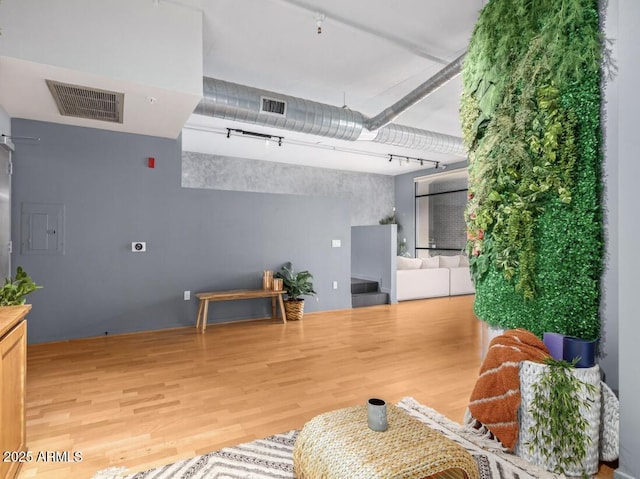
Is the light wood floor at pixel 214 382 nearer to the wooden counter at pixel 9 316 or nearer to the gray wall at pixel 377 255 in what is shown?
the wooden counter at pixel 9 316

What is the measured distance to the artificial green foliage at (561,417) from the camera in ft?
6.44

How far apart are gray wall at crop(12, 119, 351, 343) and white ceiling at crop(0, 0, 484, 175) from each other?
0.46 meters

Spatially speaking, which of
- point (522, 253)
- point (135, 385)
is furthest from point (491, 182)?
point (135, 385)

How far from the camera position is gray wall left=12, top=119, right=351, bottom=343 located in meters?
4.46

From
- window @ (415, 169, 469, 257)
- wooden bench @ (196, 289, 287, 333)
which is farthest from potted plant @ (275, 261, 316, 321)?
window @ (415, 169, 469, 257)

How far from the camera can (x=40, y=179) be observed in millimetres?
4426

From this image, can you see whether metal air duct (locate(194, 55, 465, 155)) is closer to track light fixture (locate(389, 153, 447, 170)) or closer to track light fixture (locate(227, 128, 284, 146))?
track light fixture (locate(227, 128, 284, 146))

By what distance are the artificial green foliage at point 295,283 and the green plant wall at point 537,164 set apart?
323cm

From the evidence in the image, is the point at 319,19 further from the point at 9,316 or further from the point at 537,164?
the point at 9,316

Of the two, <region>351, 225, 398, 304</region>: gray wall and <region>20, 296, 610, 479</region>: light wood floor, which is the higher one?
<region>351, 225, 398, 304</region>: gray wall

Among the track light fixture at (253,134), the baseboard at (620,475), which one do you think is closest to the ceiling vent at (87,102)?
the track light fixture at (253,134)

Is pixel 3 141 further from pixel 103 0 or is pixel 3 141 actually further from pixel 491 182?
pixel 491 182

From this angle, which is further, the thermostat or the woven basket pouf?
the thermostat

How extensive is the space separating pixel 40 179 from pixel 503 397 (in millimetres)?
5239
